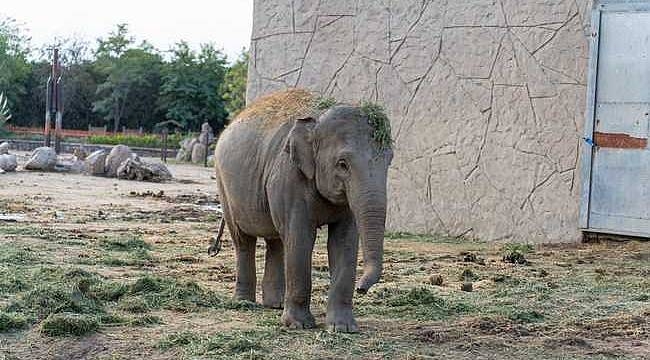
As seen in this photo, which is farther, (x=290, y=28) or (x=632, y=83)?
(x=290, y=28)

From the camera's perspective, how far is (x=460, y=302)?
6.86 meters

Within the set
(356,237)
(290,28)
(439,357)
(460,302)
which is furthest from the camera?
(290,28)

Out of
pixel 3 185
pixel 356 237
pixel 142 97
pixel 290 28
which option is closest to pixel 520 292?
pixel 356 237

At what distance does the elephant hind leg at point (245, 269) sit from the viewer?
22.3 ft

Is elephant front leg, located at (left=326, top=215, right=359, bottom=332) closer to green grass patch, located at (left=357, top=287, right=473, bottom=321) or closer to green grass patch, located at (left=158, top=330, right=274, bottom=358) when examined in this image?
green grass patch, located at (left=158, top=330, right=274, bottom=358)

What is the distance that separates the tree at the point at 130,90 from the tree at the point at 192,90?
55.7 inches

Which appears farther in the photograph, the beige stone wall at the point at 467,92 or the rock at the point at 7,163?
the rock at the point at 7,163

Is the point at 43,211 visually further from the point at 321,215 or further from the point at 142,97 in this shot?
the point at 142,97

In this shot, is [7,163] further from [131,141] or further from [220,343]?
[131,141]

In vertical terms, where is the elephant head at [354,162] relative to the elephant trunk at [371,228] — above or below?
above

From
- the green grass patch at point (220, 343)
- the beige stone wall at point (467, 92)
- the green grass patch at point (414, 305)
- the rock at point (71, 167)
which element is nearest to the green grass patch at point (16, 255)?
the green grass patch at point (414, 305)

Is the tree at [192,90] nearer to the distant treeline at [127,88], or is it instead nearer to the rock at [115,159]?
the distant treeline at [127,88]

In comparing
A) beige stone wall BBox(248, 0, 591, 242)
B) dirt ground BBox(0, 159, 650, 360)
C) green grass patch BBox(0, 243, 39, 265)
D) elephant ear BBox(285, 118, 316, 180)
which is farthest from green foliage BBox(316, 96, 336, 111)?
beige stone wall BBox(248, 0, 591, 242)

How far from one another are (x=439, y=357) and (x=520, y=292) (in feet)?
7.92
